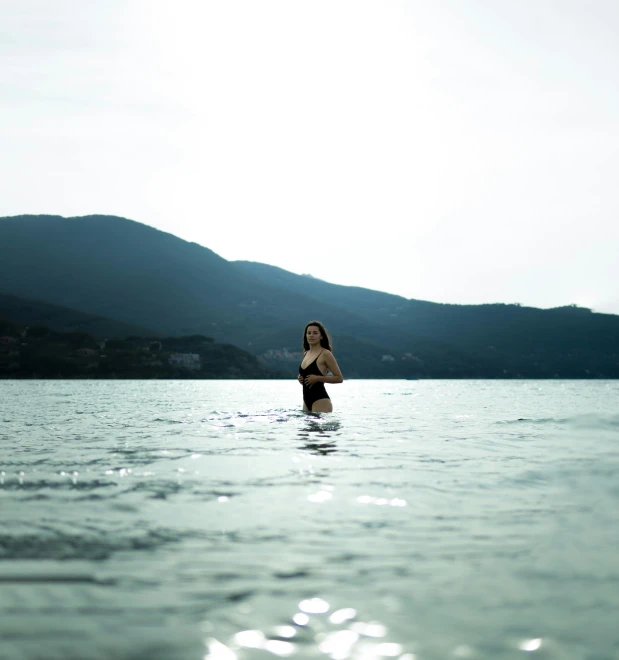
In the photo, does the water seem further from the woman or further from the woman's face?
the woman's face

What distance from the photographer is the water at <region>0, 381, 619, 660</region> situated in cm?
343

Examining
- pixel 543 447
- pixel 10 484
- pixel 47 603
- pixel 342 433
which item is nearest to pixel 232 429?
pixel 342 433

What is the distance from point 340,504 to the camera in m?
6.81

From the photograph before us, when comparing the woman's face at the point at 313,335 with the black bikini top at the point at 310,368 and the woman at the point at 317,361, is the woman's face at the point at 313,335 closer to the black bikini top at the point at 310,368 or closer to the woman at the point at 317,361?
the woman at the point at 317,361

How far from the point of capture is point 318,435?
13.9 metres

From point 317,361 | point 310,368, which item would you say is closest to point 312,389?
point 310,368

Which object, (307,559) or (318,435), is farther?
(318,435)

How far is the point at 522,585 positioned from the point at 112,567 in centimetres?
264

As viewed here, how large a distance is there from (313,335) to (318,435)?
12.0 ft

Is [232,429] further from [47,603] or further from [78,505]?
[47,603]

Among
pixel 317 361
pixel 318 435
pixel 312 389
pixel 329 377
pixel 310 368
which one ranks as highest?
pixel 317 361

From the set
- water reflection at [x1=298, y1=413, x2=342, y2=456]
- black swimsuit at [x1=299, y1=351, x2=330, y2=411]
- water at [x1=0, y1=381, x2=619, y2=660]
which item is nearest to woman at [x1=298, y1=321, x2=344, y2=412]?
black swimsuit at [x1=299, y1=351, x2=330, y2=411]

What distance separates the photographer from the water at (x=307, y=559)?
11.2 feet

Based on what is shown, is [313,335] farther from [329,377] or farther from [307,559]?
[307,559]
